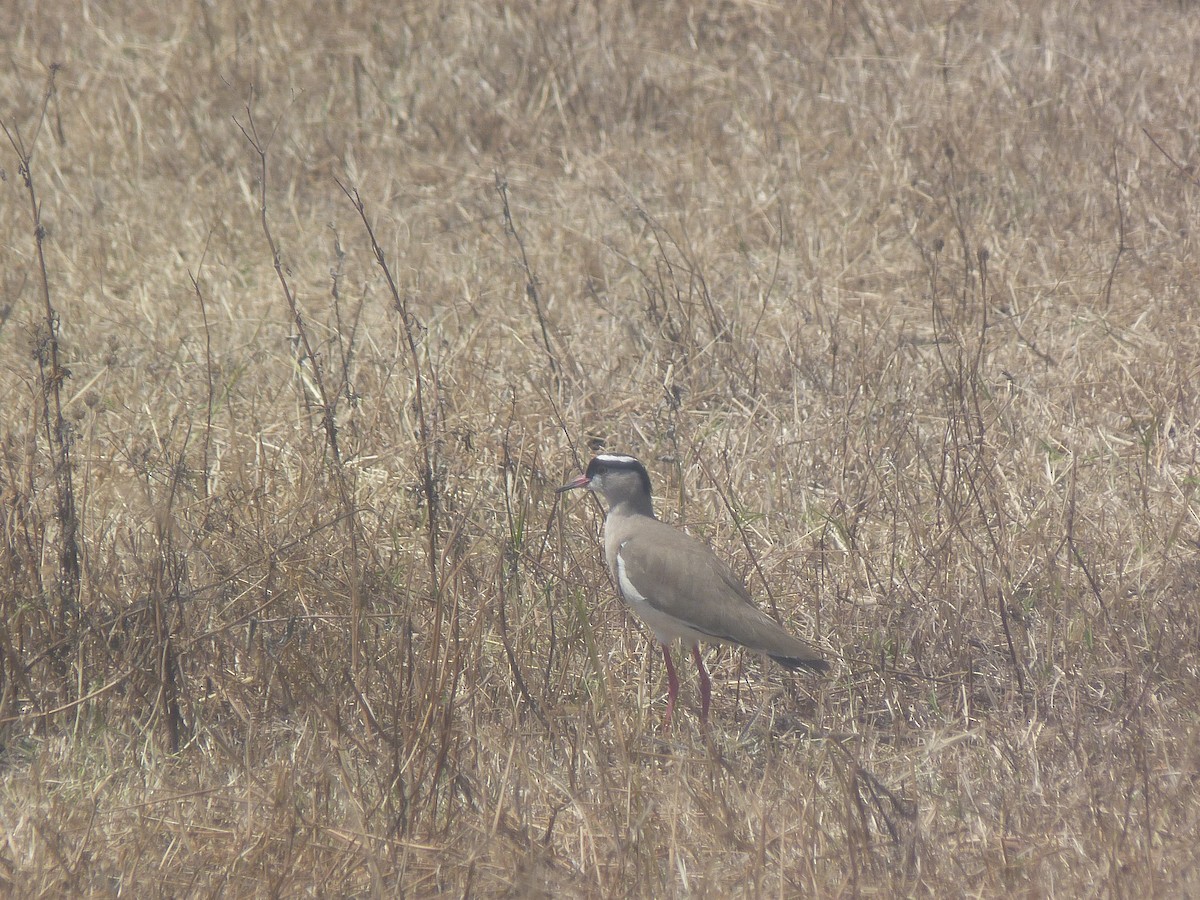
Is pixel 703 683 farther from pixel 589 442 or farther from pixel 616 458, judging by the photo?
pixel 589 442

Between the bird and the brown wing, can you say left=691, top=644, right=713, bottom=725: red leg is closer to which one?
the bird

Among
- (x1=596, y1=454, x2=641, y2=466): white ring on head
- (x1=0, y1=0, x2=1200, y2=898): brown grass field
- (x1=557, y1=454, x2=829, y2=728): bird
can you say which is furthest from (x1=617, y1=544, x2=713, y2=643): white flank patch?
(x1=596, y1=454, x2=641, y2=466): white ring on head

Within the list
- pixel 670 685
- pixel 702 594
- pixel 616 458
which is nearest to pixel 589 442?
pixel 616 458

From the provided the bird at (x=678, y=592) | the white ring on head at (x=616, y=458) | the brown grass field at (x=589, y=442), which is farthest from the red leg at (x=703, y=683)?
the white ring on head at (x=616, y=458)

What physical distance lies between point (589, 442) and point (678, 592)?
185cm

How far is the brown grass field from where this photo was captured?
3820mm

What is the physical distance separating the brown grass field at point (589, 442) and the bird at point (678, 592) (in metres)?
0.18

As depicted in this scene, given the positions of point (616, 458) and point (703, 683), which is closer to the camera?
point (703, 683)

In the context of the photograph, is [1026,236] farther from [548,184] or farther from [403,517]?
[403,517]

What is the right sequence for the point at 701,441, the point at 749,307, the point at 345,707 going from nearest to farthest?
1. the point at 345,707
2. the point at 701,441
3. the point at 749,307

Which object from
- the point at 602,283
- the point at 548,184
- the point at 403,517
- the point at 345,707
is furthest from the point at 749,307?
the point at 345,707

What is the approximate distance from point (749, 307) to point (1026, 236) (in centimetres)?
165

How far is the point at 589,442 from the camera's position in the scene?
20.8 feet

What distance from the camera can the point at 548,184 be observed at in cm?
901
